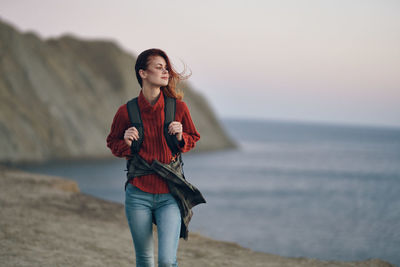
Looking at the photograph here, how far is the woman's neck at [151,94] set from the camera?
11.3 ft

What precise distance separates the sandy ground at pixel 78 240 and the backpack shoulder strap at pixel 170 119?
129 inches

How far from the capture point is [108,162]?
3372 centimetres

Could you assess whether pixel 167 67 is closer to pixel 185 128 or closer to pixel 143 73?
pixel 143 73

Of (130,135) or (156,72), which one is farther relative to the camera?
(156,72)

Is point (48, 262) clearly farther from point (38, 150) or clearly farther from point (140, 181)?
point (38, 150)

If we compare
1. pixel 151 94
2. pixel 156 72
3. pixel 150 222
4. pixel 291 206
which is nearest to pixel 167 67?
pixel 156 72

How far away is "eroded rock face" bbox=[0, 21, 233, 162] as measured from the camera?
28875 millimetres

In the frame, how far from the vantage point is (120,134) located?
3.52 metres

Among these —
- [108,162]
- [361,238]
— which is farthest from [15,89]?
[361,238]

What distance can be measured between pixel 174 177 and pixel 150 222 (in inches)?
16.1

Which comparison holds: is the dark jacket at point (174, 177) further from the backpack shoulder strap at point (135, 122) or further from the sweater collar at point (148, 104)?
the sweater collar at point (148, 104)

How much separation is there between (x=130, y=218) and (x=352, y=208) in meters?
18.6

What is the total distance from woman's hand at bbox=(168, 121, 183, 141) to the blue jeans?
485 mm

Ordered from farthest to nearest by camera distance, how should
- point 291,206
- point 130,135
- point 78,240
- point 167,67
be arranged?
point 291,206 < point 78,240 < point 167,67 < point 130,135
